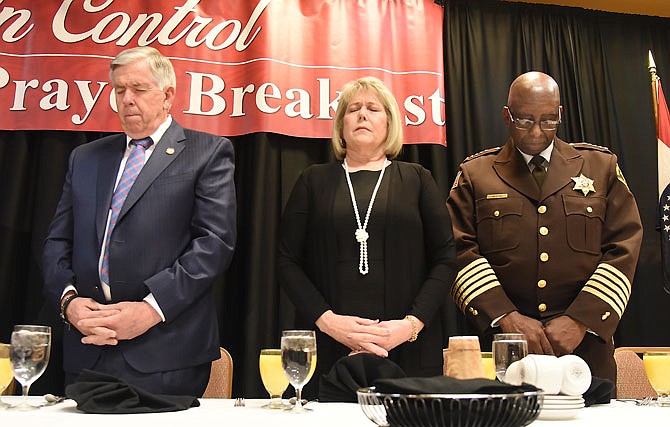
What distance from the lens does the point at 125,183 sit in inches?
91.5

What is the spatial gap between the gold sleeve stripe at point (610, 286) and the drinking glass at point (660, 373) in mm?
823

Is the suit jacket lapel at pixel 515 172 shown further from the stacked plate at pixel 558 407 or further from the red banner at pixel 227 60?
the stacked plate at pixel 558 407

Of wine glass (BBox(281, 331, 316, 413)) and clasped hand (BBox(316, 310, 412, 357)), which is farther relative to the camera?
clasped hand (BBox(316, 310, 412, 357))

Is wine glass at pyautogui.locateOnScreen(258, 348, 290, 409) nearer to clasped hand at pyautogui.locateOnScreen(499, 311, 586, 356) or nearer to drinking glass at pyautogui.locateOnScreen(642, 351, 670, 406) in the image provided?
drinking glass at pyautogui.locateOnScreen(642, 351, 670, 406)

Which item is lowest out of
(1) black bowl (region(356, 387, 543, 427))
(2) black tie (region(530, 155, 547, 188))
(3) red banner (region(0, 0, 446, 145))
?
(1) black bowl (region(356, 387, 543, 427))

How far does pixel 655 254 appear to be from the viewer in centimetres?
405

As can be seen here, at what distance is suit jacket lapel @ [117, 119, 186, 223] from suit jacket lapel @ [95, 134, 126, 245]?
0.07 metres

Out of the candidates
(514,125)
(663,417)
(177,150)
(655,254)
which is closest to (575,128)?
(655,254)

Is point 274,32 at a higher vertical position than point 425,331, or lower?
higher

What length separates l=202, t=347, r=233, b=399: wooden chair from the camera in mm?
2311

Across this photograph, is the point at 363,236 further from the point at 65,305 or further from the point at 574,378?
the point at 574,378

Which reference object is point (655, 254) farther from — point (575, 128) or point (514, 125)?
point (514, 125)

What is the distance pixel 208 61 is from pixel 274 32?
37 centimetres

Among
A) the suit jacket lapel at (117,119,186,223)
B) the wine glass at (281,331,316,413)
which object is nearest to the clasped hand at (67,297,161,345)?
the suit jacket lapel at (117,119,186,223)
